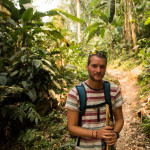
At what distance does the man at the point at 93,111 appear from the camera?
A: 146 centimetres

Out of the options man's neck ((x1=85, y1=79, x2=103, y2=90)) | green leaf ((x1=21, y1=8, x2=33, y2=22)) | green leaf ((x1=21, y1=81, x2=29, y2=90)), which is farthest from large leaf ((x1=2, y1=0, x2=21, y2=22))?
man's neck ((x1=85, y1=79, x2=103, y2=90))

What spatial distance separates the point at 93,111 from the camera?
1.52 metres

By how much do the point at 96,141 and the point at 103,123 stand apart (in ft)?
0.66

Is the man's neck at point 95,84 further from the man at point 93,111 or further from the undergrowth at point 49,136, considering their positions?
the undergrowth at point 49,136

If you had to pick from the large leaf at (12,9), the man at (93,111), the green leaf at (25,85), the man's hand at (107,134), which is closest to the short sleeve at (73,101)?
the man at (93,111)

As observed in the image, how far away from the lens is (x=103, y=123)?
1.55 metres

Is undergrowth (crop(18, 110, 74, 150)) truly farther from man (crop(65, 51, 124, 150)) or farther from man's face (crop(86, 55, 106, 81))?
man's face (crop(86, 55, 106, 81))

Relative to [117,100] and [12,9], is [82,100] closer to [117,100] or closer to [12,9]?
[117,100]

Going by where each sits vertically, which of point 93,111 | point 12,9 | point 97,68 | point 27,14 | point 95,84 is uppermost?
point 12,9

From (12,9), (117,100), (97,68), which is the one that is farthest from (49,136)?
(12,9)

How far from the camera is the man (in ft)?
4.77

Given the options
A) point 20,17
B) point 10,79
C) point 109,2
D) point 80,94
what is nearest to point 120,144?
point 80,94

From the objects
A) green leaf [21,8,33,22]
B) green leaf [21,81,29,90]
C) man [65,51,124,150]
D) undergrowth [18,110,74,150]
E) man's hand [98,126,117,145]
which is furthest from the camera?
green leaf [21,8,33,22]

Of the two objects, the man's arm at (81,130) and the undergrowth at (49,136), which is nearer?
the man's arm at (81,130)
